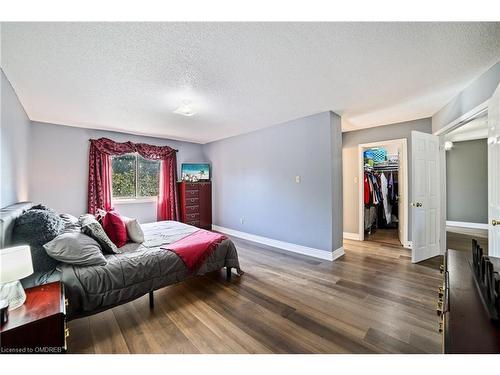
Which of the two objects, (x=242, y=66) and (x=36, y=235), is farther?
(x=242, y=66)

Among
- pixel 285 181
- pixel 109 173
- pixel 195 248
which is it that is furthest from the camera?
pixel 109 173

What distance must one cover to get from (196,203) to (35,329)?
4.29 meters

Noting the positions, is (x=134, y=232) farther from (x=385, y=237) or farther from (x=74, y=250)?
(x=385, y=237)

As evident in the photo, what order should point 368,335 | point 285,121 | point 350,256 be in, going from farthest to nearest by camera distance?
point 285,121
point 350,256
point 368,335

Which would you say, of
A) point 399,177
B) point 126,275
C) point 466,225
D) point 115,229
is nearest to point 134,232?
point 115,229

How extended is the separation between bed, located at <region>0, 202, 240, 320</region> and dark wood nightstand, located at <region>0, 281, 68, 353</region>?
374 mm

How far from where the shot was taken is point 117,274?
186 cm

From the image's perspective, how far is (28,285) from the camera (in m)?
1.54

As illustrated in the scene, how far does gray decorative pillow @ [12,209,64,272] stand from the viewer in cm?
170

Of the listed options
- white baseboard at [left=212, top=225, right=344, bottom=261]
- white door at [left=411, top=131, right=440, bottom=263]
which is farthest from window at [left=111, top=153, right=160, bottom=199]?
white door at [left=411, top=131, right=440, bottom=263]
